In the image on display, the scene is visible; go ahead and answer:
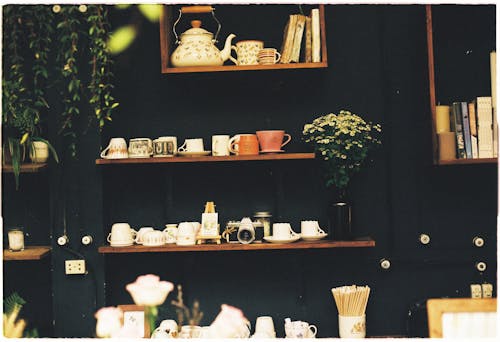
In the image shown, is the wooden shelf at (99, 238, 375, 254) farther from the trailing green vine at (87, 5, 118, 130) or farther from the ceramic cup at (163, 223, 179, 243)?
the trailing green vine at (87, 5, 118, 130)

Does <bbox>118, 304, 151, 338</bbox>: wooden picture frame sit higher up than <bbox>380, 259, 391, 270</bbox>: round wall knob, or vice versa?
<bbox>380, 259, 391, 270</bbox>: round wall knob

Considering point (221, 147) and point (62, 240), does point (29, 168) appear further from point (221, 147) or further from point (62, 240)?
point (221, 147)

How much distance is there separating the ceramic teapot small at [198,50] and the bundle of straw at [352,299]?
1.16m

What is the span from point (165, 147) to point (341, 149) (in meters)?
0.80

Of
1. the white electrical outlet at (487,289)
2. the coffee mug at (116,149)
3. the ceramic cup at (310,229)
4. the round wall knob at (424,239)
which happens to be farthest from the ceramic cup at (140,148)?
the white electrical outlet at (487,289)

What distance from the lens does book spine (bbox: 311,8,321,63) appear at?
99.3 inches

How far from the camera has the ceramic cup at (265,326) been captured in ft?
8.34

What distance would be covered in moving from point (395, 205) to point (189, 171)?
1.02 m

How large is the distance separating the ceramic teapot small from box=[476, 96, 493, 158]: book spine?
115cm

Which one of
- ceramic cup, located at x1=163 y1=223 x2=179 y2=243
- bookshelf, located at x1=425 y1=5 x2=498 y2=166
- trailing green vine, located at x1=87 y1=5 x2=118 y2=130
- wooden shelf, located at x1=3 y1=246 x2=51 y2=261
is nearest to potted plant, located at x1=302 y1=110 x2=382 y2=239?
bookshelf, located at x1=425 y1=5 x2=498 y2=166

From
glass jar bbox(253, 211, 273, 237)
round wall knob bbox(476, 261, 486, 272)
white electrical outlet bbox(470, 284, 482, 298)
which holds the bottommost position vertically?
white electrical outlet bbox(470, 284, 482, 298)

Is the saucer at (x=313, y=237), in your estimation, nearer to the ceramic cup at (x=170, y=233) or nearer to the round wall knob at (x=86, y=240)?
the ceramic cup at (x=170, y=233)

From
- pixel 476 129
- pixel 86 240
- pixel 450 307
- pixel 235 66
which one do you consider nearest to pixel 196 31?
pixel 235 66

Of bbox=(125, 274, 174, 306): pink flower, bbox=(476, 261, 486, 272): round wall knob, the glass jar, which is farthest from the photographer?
bbox=(476, 261, 486, 272): round wall knob
